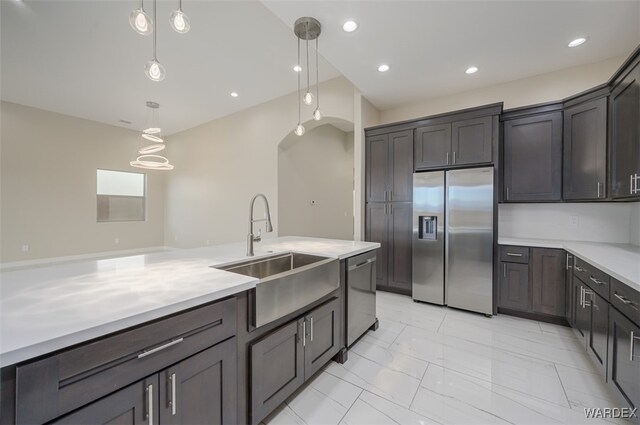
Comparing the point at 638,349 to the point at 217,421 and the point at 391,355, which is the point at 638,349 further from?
the point at 217,421

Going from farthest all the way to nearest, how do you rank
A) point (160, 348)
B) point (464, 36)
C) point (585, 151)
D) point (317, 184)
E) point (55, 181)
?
point (317, 184), point (55, 181), point (585, 151), point (464, 36), point (160, 348)

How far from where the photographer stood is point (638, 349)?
1.34 metres

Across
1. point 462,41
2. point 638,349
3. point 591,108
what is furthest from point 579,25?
point 638,349

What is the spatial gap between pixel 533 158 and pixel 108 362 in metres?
4.14

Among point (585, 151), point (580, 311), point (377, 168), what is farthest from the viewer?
point (377, 168)

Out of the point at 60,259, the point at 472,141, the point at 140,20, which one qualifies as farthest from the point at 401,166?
the point at 60,259

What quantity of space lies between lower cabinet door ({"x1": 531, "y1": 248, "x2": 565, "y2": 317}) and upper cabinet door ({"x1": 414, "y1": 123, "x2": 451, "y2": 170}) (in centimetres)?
151

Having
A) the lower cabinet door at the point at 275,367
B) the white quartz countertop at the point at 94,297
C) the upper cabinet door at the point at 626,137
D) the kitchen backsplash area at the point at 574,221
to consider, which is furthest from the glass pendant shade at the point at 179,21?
the kitchen backsplash area at the point at 574,221

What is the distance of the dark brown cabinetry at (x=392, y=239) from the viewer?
3613 millimetres

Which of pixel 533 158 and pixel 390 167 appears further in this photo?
pixel 390 167

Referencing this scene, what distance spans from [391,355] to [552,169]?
2841 millimetres

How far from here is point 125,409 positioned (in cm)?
90

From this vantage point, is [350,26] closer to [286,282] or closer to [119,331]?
[286,282]

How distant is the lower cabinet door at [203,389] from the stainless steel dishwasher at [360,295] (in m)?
1.17
